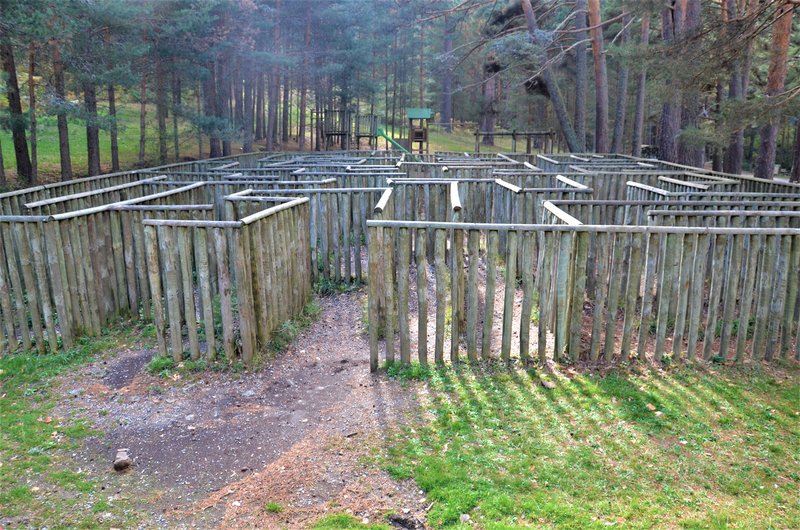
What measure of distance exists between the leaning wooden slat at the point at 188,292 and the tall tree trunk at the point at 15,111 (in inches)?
435

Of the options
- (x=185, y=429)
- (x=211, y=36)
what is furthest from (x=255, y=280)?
(x=211, y=36)

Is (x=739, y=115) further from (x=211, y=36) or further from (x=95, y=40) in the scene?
(x=211, y=36)

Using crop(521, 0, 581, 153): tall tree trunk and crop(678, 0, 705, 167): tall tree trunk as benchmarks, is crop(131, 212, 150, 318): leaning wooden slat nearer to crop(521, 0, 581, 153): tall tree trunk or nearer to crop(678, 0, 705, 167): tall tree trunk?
crop(678, 0, 705, 167): tall tree trunk

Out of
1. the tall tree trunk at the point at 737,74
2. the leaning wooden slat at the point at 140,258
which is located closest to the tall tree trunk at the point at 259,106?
the tall tree trunk at the point at 737,74

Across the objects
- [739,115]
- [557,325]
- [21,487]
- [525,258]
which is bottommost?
[21,487]

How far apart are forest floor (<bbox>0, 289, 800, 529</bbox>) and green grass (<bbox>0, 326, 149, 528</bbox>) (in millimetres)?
17

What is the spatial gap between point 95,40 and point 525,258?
17.8 m

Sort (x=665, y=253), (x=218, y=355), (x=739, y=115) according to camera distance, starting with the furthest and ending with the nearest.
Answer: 1. (x=739, y=115)
2. (x=218, y=355)
3. (x=665, y=253)

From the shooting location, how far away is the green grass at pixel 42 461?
3.96 m

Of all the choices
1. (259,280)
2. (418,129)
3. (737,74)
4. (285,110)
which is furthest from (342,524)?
(285,110)

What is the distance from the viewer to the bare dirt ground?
4.01 meters

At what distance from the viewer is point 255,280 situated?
6445 millimetres

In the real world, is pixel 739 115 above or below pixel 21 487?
above

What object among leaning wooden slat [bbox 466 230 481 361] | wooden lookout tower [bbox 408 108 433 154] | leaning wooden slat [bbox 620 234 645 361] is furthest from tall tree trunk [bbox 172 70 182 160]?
leaning wooden slat [bbox 620 234 645 361]
